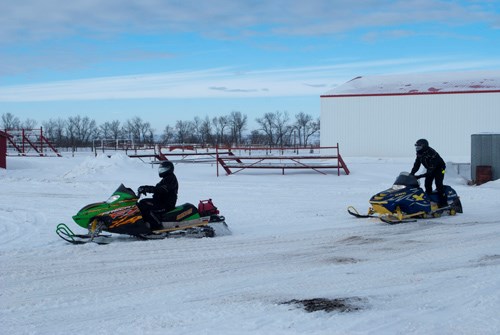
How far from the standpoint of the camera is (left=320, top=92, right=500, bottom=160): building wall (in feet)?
137

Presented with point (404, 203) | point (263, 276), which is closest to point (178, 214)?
point (263, 276)

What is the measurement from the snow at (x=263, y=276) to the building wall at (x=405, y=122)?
2774cm

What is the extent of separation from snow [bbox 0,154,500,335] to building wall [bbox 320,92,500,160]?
27.7 m

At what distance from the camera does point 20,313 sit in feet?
20.9

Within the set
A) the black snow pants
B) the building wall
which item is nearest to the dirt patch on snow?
the black snow pants

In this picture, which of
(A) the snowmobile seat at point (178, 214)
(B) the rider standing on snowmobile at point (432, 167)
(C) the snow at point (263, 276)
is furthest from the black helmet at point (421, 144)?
(A) the snowmobile seat at point (178, 214)

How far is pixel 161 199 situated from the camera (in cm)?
1091

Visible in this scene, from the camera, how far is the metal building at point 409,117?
137 feet

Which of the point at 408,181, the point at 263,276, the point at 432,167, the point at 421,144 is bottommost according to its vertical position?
the point at 263,276

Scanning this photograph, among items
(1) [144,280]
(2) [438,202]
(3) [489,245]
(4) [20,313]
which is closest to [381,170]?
(2) [438,202]

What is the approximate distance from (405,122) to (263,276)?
3675cm

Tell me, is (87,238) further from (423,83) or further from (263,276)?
(423,83)

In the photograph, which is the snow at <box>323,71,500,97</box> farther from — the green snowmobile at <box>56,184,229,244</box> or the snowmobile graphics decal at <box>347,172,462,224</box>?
the green snowmobile at <box>56,184,229,244</box>

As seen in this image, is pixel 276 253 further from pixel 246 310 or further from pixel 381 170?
pixel 381 170
